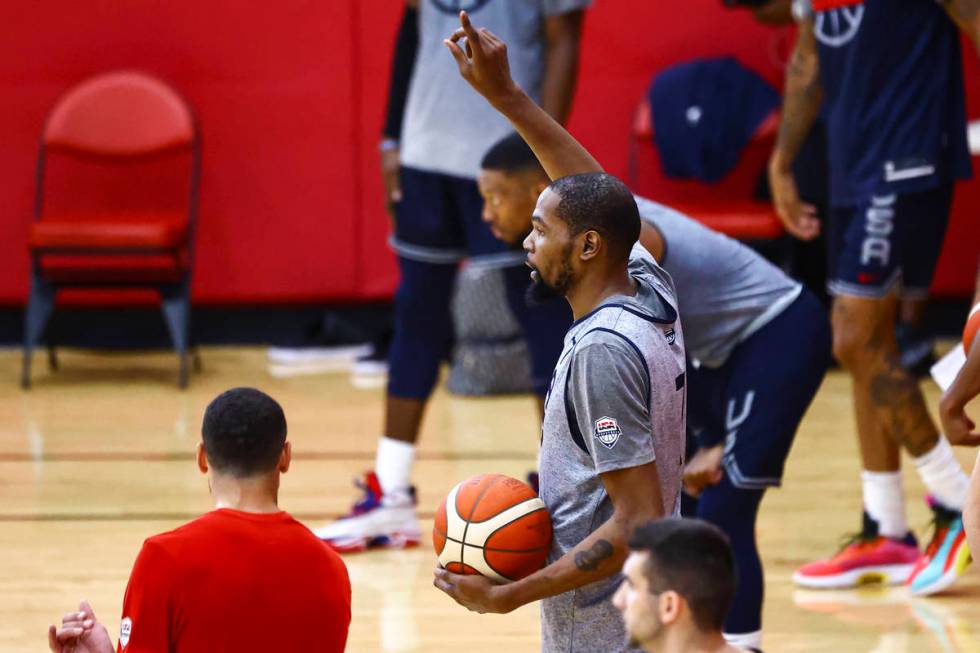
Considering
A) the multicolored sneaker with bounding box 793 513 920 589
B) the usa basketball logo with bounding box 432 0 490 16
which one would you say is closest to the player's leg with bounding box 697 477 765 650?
the multicolored sneaker with bounding box 793 513 920 589

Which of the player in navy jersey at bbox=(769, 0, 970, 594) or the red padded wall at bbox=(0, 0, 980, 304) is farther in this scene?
the red padded wall at bbox=(0, 0, 980, 304)

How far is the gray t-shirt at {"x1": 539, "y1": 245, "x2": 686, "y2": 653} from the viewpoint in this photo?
2.53 meters

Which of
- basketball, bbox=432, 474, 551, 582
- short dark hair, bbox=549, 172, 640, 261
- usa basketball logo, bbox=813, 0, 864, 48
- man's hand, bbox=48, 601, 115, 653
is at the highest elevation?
usa basketball logo, bbox=813, 0, 864, 48

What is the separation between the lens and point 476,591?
2.69 m

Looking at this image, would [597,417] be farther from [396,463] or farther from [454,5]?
[454,5]

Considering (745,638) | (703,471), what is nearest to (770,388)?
(703,471)

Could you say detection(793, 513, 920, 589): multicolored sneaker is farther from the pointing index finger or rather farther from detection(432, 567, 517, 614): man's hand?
the pointing index finger

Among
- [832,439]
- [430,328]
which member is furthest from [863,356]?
[832,439]

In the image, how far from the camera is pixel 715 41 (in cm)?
790

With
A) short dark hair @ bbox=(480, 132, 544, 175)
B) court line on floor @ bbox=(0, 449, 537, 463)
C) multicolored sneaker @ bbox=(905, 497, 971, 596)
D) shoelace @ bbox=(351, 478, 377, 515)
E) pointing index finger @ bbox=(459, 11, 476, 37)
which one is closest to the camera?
pointing index finger @ bbox=(459, 11, 476, 37)

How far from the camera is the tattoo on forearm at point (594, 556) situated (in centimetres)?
255

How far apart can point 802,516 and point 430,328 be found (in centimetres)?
146

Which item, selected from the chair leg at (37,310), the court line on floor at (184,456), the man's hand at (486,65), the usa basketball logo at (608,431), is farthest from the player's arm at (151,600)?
the chair leg at (37,310)

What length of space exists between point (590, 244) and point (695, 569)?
69cm
